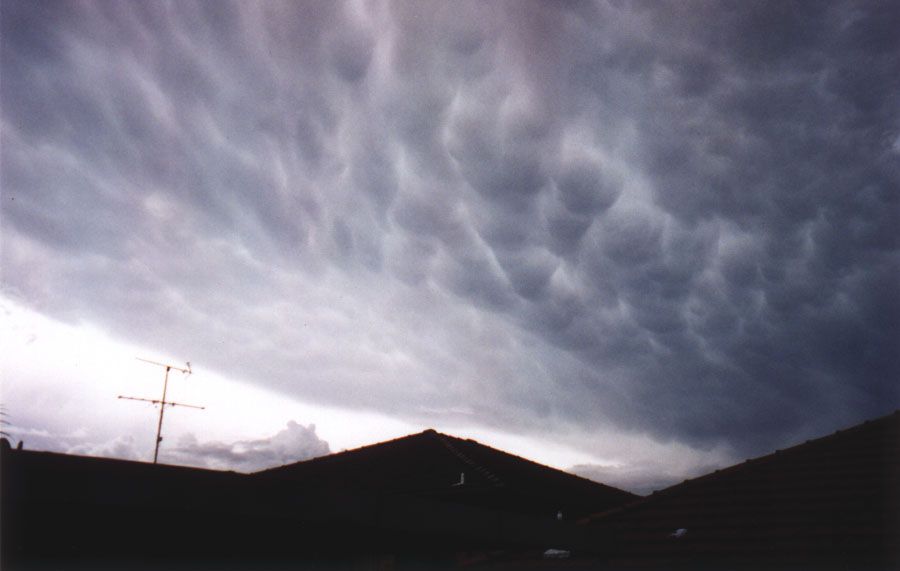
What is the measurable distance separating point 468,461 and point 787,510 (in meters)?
8.79

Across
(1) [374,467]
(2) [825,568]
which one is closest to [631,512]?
(2) [825,568]

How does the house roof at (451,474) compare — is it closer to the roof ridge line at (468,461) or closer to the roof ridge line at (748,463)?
the roof ridge line at (468,461)

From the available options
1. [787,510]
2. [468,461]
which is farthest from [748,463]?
[468,461]

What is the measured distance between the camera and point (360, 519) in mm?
2910

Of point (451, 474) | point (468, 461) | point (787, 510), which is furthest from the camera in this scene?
point (468, 461)

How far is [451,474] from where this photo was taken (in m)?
16.1

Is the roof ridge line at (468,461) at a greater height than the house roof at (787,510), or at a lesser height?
greater

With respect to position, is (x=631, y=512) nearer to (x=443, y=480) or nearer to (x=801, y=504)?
(x=801, y=504)

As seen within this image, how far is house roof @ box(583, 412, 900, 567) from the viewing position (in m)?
8.59

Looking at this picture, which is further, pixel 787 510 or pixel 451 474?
pixel 451 474

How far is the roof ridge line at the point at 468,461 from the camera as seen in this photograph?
15550 mm

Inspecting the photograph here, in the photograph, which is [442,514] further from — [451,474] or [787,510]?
[451,474]

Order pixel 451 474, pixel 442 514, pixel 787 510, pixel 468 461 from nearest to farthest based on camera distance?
pixel 442 514 → pixel 787 510 → pixel 451 474 → pixel 468 461

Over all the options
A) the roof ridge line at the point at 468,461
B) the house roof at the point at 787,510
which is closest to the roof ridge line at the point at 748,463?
the house roof at the point at 787,510
